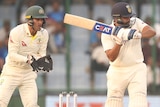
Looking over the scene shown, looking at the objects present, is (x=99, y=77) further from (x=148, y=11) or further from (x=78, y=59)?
(x=148, y=11)

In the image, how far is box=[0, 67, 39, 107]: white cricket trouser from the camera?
894 centimetres

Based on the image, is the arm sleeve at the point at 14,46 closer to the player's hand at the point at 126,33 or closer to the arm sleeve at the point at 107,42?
the arm sleeve at the point at 107,42

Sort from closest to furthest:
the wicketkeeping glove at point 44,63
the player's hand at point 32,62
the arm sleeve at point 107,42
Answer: the arm sleeve at point 107,42
the player's hand at point 32,62
the wicketkeeping glove at point 44,63

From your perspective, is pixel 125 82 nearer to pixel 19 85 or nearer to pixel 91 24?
pixel 91 24

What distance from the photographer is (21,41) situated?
8.89 meters

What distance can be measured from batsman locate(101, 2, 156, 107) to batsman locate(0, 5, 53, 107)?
1.12 metres

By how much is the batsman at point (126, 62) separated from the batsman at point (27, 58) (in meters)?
1.12

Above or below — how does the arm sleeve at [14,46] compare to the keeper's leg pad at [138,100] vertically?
above

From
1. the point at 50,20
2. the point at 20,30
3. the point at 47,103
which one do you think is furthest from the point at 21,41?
the point at 50,20

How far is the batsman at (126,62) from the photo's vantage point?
7.94 meters

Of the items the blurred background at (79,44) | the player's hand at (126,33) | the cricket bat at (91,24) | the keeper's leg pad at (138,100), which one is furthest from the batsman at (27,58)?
the blurred background at (79,44)

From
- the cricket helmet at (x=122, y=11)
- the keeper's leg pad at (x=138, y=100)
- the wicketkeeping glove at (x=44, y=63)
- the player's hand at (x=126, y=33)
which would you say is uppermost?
the cricket helmet at (x=122, y=11)

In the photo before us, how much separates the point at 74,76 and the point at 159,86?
5.23 ft

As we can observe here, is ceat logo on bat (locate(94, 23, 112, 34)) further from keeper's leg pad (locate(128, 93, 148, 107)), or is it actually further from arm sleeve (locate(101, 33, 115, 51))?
keeper's leg pad (locate(128, 93, 148, 107))
